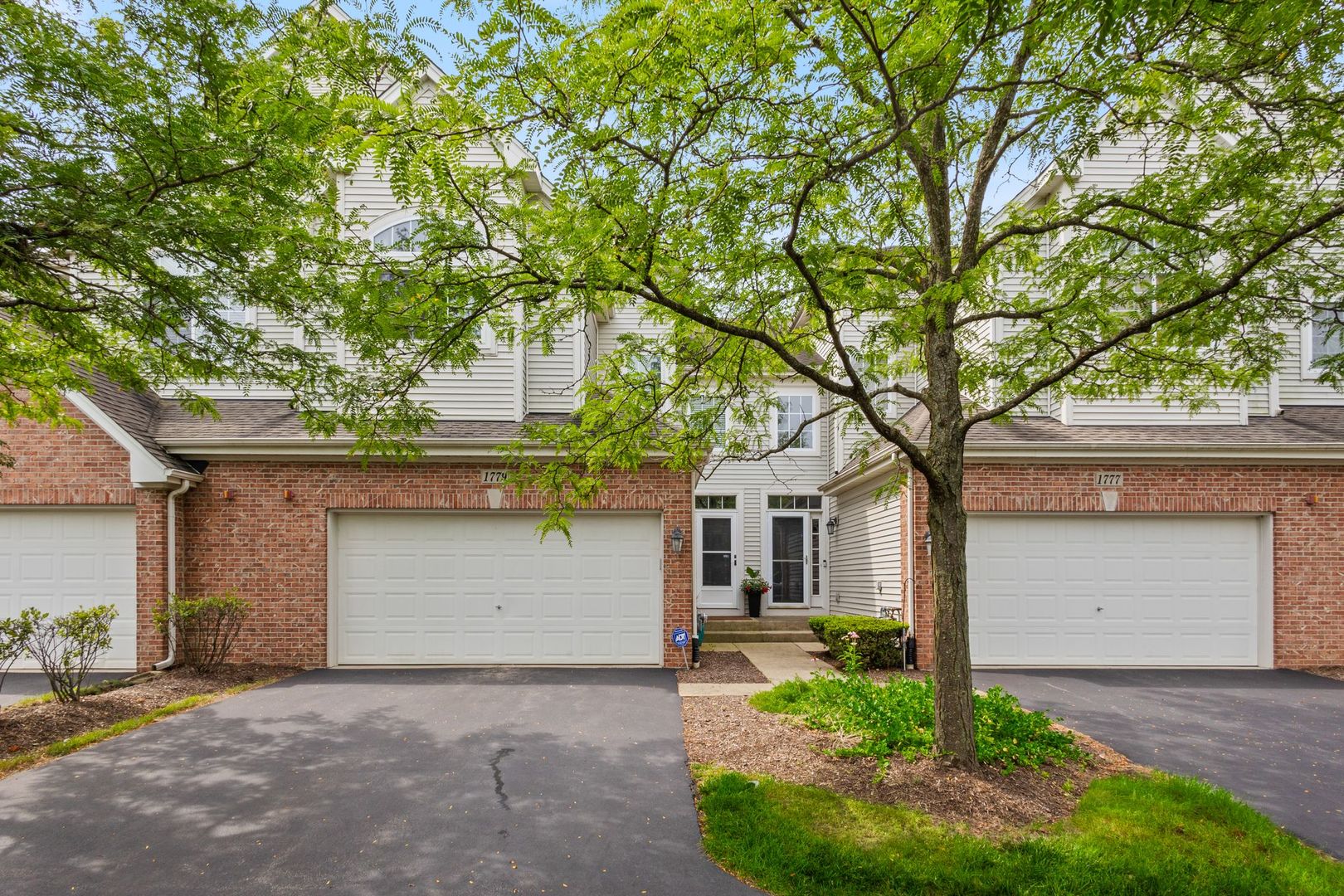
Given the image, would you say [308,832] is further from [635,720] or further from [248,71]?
[248,71]

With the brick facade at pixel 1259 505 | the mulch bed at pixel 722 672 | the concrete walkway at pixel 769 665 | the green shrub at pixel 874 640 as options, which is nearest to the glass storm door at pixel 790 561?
the concrete walkway at pixel 769 665

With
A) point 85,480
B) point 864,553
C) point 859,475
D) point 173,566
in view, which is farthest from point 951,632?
point 85,480

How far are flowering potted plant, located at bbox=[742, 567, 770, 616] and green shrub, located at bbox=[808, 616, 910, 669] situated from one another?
468 cm

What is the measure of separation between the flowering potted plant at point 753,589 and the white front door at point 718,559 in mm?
238

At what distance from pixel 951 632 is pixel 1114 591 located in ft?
20.6

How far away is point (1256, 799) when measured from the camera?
509 centimetres

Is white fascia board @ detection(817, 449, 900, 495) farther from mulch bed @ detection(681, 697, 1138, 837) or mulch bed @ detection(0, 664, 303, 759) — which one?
mulch bed @ detection(0, 664, 303, 759)

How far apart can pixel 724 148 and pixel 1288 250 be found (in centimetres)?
417

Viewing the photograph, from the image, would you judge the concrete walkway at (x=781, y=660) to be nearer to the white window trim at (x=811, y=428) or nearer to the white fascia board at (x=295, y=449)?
the white fascia board at (x=295, y=449)

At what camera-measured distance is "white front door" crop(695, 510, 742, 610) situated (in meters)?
15.3

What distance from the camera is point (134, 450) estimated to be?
358 inches

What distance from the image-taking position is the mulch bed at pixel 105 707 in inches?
252

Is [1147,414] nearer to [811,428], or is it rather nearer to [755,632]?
[811,428]

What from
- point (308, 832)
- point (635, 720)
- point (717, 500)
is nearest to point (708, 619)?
point (717, 500)
